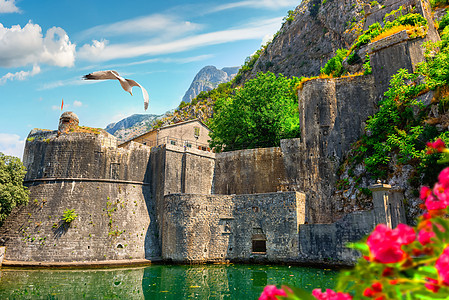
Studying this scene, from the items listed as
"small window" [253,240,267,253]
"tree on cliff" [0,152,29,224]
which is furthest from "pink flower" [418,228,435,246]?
"tree on cliff" [0,152,29,224]

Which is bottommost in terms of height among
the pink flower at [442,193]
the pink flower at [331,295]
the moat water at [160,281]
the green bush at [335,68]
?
the moat water at [160,281]

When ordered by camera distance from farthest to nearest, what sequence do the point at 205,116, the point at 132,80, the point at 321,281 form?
the point at 205,116 → the point at 132,80 → the point at 321,281

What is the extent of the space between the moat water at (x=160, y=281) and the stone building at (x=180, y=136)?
15843 mm

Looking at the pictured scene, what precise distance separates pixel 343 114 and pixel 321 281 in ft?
40.3

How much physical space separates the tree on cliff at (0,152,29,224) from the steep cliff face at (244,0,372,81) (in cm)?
3945

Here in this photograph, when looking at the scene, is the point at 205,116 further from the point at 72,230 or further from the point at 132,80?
the point at 72,230

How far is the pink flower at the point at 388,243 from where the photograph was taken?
1737mm

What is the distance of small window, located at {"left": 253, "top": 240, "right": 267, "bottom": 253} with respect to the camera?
20922 millimetres

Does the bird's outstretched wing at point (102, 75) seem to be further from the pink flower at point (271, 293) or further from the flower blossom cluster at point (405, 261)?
the flower blossom cluster at point (405, 261)

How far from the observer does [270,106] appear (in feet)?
92.5

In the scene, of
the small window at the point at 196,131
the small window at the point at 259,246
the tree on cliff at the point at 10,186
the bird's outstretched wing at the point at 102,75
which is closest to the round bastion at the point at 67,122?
the bird's outstretched wing at the point at 102,75

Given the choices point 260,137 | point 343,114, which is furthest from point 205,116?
point 343,114

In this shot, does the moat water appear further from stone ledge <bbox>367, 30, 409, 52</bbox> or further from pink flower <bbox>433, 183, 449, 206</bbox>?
stone ledge <bbox>367, 30, 409, 52</bbox>

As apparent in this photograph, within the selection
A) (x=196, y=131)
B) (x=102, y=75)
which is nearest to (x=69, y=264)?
(x=102, y=75)
